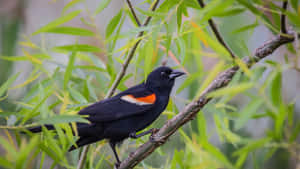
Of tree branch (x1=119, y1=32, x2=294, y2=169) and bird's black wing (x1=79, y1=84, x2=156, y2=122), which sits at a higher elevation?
tree branch (x1=119, y1=32, x2=294, y2=169)

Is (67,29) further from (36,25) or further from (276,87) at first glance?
(36,25)

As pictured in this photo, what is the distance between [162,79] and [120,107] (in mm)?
367

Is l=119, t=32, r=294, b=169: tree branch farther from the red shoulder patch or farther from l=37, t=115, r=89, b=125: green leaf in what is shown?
the red shoulder patch

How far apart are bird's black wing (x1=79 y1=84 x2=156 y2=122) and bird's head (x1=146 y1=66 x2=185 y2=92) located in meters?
0.08

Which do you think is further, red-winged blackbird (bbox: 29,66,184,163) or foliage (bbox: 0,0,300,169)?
red-winged blackbird (bbox: 29,66,184,163)

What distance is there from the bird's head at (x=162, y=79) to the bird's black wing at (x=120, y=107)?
0.08m

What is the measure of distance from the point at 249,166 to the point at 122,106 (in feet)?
6.26

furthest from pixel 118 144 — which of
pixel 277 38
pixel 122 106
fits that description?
pixel 277 38

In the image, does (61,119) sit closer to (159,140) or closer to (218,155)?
(159,140)

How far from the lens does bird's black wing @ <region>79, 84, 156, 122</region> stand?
64.3 inches

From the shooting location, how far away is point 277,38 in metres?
1.05

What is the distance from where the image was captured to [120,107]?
70.1 inches

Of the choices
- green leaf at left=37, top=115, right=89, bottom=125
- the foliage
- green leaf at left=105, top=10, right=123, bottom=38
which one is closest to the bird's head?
the foliage

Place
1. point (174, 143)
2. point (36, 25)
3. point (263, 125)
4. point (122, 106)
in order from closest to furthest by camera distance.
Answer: point (122, 106)
point (174, 143)
point (263, 125)
point (36, 25)
